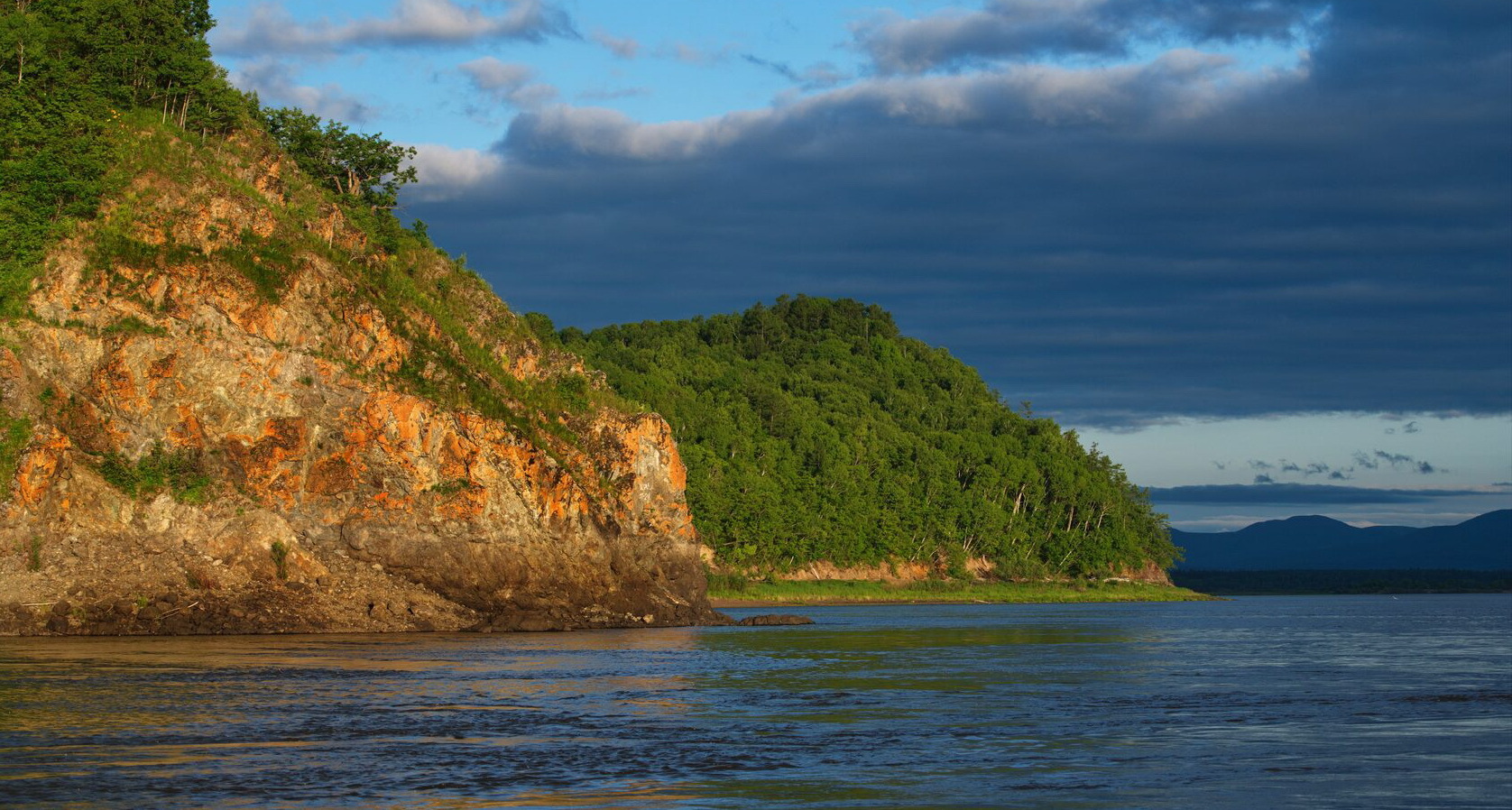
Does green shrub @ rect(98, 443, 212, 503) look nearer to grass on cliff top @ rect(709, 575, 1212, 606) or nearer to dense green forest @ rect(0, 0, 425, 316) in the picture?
dense green forest @ rect(0, 0, 425, 316)

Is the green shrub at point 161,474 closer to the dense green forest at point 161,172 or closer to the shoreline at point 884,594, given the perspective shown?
the dense green forest at point 161,172

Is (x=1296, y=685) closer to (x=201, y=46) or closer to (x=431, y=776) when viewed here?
(x=431, y=776)

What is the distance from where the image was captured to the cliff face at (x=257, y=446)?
67250mm

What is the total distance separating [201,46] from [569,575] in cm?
3840

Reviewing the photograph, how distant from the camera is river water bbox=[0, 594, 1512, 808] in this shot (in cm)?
2519

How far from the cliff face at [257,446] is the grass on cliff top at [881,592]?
68.7 meters

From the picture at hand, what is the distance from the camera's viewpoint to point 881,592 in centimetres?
17888

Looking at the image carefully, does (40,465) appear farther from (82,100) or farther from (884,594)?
(884,594)

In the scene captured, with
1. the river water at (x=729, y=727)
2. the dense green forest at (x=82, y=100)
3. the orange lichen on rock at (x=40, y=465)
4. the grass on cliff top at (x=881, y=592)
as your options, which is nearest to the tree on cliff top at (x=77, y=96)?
the dense green forest at (x=82, y=100)

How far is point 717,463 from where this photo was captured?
17775 cm


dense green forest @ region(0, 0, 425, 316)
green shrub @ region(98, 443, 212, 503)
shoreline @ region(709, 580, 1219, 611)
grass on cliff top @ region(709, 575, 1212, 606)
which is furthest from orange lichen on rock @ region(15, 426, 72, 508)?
grass on cliff top @ region(709, 575, 1212, 606)

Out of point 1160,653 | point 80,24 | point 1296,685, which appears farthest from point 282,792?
point 80,24

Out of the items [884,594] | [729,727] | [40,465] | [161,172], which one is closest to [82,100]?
[161,172]

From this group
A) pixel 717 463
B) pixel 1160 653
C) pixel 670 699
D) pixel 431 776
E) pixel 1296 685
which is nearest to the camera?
pixel 431 776
